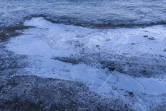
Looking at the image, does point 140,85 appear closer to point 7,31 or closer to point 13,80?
point 13,80

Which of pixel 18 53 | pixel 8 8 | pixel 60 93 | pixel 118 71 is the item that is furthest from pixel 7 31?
pixel 118 71

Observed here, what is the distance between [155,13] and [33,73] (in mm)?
7043

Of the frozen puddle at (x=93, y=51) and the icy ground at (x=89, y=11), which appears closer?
the frozen puddle at (x=93, y=51)

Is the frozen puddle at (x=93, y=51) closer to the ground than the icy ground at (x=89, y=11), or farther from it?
closer to the ground

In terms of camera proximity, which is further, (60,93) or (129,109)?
(60,93)

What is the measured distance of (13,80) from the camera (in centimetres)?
595

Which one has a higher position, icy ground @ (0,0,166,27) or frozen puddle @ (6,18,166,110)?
icy ground @ (0,0,166,27)

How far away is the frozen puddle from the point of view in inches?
219

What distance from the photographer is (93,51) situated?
23.5ft

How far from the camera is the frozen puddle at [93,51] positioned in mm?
5555

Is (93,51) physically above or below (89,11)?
below

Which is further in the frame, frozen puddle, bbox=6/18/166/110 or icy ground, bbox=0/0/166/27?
icy ground, bbox=0/0/166/27

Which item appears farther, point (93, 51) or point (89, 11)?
point (89, 11)

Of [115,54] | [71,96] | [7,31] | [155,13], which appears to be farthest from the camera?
[155,13]
